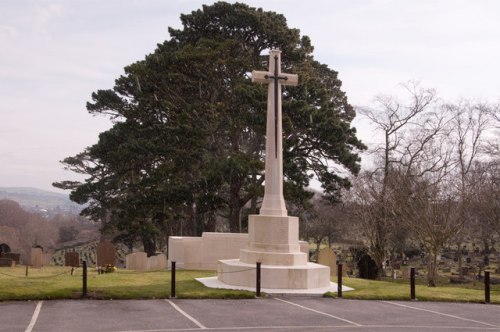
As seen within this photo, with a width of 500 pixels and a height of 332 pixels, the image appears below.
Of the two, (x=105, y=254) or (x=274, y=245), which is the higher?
(x=274, y=245)

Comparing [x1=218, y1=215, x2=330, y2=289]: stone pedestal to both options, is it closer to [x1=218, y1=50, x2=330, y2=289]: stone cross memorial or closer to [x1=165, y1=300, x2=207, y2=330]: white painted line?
[x1=218, y1=50, x2=330, y2=289]: stone cross memorial

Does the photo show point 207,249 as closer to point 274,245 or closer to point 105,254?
point 105,254

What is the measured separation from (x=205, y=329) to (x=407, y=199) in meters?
21.5

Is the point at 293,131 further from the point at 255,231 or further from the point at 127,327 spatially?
the point at 127,327

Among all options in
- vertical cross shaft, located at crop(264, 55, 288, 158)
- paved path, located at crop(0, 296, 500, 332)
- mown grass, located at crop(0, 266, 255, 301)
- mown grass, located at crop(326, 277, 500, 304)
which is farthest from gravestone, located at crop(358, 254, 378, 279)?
paved path, located at crop(0, 296, 500, 332)

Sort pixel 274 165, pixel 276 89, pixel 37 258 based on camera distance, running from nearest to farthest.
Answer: pixel 274 165, pixel 276 89, pixel 37 258

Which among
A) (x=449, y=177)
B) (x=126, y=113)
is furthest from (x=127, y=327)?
(x=449, y=177)

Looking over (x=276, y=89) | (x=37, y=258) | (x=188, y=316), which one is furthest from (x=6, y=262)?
(x=188, y=316)

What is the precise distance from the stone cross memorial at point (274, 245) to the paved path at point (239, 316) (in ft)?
5.13

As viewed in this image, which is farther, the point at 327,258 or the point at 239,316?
the point at 327,258

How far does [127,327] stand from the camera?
9227mm

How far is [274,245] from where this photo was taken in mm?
16234

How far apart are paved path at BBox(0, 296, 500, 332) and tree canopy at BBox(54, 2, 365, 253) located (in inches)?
498

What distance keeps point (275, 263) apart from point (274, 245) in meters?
0.58
